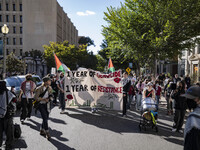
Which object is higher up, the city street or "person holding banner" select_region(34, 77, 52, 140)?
"person holding banner" select_region(34, 77, 52, 140)

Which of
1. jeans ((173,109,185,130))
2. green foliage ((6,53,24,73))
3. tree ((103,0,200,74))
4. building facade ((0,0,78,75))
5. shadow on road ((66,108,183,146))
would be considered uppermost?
building facade ((0,0,78,75))

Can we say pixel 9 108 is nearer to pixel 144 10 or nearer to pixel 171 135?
pixel 171 135

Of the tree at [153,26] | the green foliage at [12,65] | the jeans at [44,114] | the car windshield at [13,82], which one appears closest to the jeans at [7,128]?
the jeans at [44,114]

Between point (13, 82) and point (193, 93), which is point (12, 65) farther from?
point (193, 93)

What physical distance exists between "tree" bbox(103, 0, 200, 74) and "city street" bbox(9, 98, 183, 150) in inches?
420

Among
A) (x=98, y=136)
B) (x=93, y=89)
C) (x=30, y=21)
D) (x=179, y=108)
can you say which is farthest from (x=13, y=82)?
(x=30, y=21)

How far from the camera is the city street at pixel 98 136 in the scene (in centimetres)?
594

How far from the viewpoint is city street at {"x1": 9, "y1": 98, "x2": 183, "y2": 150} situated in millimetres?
5941

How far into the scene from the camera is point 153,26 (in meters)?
18.8

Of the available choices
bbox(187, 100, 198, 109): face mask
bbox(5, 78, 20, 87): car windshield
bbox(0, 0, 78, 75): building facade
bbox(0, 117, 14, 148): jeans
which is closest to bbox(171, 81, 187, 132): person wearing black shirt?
bbox(187, 100, 198, 109): face mask

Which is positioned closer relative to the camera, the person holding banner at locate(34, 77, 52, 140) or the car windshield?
the person holding banner at locate(34, 77, 52, 140)

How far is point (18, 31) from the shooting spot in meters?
65.1

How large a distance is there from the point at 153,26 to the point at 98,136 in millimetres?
14005

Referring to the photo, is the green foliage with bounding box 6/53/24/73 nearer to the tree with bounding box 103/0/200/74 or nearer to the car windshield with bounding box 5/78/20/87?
the tree with bounding box 103/0/200/74
